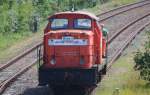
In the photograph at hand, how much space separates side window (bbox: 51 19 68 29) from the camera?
18.9 meters

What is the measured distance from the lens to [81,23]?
18.9m

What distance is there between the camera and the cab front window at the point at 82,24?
61.8 ft

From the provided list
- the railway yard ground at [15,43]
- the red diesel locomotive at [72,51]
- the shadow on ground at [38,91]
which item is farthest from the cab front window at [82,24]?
the railway yard ground at [15,43]

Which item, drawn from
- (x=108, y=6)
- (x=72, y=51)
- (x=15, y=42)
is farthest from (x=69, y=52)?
(x=108, y=6)

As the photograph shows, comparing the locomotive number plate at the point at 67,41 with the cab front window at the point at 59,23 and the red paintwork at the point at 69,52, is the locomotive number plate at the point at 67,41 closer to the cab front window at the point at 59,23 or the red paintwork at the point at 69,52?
the red paintwork at the point at 69,52

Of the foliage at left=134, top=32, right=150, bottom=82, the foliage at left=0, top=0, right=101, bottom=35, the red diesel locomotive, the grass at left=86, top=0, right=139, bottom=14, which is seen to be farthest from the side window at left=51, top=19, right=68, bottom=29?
the grass at left=86, top=0, right=139, bottom=14

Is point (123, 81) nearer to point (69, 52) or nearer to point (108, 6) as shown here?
point (69, 52)

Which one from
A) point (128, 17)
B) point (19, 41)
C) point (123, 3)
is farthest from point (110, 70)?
point (123, 3)

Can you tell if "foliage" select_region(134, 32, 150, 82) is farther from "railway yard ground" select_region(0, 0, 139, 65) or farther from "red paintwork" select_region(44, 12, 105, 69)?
"railway yard ground" select_region(0, 0, 139, 65)

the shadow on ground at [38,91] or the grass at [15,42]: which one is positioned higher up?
the grass at [15,42]

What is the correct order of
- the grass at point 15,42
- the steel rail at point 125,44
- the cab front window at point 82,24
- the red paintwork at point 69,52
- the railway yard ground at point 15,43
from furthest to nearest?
1. the grass at point 15,42
2. the railway yard ground at point 15,43
3. the steel rail at point 125,44
4. the cab front window at point 82,24
5. the red paintwork at point 69,52

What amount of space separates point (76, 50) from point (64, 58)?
1.48ft

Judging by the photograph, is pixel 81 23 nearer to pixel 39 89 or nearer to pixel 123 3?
pixel 39 89

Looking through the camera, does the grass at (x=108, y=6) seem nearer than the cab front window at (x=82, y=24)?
No
